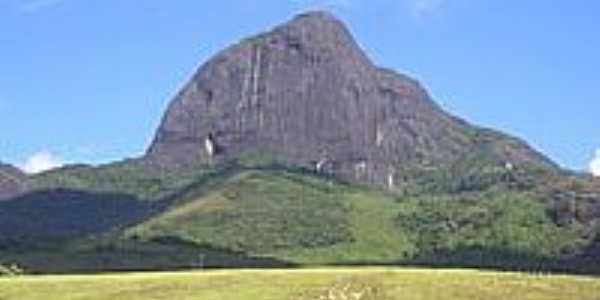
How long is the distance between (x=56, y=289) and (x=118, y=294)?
18.7 feet

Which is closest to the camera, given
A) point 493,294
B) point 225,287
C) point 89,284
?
point 493,294

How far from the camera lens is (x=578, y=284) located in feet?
302

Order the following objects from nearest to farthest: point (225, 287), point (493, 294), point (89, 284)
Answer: point (493, 294), point (225, 287), point (89, 284)

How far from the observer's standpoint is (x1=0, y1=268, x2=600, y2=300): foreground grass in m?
88.9

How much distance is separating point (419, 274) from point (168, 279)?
18593 millimetres

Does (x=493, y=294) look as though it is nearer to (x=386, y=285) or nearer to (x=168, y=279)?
(x=386, y=285)

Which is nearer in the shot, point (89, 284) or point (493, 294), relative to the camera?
point (493, 294)

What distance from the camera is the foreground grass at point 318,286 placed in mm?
88938

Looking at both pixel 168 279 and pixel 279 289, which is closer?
pixel 279 289

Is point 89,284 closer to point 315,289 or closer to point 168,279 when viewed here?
point 168,279

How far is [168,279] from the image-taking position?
100875 mm

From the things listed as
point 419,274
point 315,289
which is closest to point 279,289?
point 315,289

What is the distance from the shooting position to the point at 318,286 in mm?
93125

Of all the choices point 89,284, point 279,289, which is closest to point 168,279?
point 89,284
